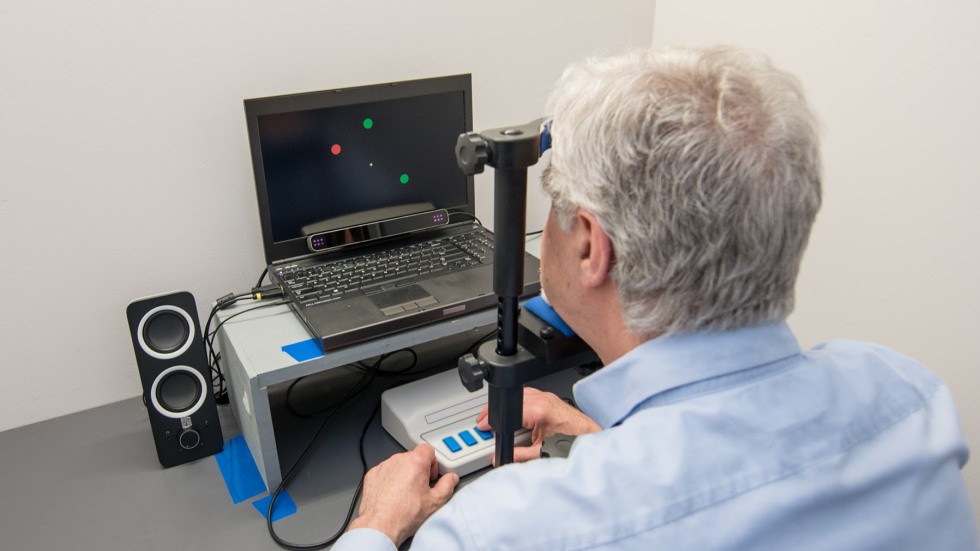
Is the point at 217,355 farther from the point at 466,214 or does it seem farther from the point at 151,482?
the point at 466,214

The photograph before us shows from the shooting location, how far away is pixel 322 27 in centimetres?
134

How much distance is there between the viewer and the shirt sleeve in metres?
0.80

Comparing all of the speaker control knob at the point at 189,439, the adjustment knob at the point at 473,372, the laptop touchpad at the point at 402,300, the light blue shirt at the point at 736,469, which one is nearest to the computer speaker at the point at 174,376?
the speaker control knob at the point at 189,439

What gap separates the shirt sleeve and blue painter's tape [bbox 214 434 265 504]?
366mm

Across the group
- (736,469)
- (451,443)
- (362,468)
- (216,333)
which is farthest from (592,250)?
(216,333)

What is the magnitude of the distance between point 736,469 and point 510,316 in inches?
12.7

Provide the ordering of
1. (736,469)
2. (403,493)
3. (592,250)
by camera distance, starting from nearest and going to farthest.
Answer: (736,469), (592,250), (403,493)

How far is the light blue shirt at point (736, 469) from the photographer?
57 cm

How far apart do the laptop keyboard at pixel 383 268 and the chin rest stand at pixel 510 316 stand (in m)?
0.44

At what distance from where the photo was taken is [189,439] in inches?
46.9

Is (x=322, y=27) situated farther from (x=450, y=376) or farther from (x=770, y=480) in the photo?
(x=770, y=480)

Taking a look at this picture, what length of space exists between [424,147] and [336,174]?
0.61 feet

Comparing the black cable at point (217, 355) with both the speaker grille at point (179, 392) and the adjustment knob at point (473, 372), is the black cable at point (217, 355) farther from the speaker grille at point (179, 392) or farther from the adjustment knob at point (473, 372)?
the adjustment knob at point (473, 372)

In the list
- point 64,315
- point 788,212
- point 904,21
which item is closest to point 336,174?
point 64,315
